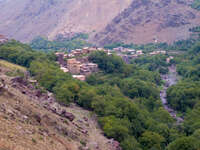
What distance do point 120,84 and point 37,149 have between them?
1464 inches

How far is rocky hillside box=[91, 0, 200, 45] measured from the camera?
11112cm

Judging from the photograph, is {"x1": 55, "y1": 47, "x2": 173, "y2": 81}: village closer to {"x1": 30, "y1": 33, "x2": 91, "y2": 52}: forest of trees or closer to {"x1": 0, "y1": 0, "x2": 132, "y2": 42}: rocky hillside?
{"x1": 30, "y1": 33, "x2": 91, "y2": 52}: forest of trees

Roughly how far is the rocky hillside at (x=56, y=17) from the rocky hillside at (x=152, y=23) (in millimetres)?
15325

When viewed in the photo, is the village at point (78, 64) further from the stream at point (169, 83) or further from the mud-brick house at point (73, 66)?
the stream at point (169, 83)

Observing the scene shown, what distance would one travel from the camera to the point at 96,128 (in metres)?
28.9

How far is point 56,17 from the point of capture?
516 ft

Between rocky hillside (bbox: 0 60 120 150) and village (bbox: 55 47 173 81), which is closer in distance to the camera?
rocky hillside (bbox: 0 60 120 150)

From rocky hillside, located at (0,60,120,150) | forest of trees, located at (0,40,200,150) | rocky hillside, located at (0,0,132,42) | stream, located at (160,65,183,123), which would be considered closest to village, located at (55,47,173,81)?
forest of trees, located at (0,40,200,150)

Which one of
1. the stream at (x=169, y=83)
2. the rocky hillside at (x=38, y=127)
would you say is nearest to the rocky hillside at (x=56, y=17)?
the stream at (x=169, y=83)

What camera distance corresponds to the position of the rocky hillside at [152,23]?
111 meters

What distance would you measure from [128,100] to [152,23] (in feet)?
283

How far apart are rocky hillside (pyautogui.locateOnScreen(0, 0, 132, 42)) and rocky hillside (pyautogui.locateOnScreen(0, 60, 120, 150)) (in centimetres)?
11310

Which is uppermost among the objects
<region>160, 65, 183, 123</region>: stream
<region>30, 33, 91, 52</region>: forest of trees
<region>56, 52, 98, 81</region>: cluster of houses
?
<region>30, 33, 91, 52</region>: forest of trees

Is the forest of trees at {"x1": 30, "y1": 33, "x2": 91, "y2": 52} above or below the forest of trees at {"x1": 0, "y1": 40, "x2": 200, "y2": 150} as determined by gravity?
above
